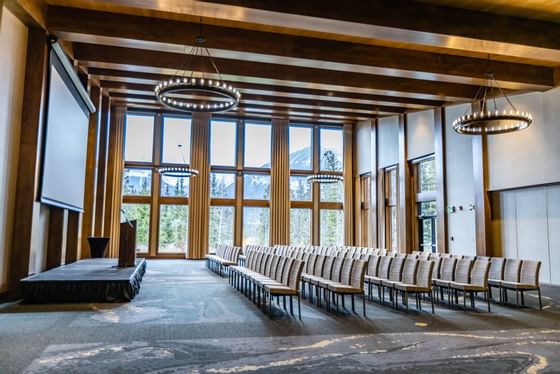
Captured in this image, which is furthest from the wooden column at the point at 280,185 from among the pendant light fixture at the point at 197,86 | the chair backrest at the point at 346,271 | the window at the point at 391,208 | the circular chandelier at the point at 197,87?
the chair backrest at the point at 346,271

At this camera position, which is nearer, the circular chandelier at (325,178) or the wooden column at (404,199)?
the wooden column at (404,199)

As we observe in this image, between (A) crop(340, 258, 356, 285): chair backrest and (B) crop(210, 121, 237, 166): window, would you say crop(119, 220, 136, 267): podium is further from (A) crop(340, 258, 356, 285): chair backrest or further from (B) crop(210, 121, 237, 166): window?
(B) crop(210, 121, 237, 166): window

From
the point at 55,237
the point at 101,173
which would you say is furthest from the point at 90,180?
the point at 55,237

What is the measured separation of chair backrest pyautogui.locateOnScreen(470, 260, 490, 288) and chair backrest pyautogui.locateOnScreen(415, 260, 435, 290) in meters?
0.89

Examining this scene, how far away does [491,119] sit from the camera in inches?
323

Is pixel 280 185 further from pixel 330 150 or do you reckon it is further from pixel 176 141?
pixel 176 141

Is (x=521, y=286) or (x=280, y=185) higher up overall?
(x=280, y=185)

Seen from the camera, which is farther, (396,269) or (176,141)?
(176,141)

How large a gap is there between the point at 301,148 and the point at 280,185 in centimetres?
202

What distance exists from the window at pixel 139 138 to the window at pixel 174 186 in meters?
1.07

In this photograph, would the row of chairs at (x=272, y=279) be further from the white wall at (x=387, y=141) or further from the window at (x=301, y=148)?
the window at (x=301, y=148)

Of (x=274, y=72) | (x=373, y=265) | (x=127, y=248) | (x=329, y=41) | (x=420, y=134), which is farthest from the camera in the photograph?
(x=420, y=134)

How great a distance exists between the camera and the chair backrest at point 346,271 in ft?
21.2

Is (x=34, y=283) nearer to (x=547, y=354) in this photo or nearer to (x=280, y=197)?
(x=547, y=354)
